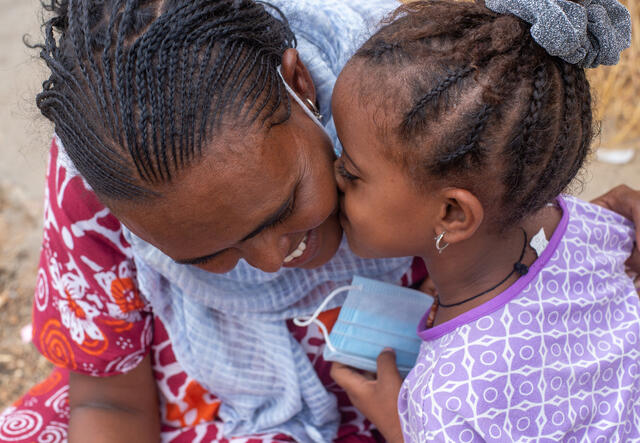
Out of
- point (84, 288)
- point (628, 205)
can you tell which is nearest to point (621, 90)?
point (628, 205)

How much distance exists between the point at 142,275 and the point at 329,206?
0.50 meters

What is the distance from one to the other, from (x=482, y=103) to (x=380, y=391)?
2.38 ft

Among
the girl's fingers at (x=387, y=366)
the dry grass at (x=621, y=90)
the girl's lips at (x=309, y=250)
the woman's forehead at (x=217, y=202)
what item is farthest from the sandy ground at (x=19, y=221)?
the woman's forehead at (x=217, y=202)

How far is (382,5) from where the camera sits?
1.66m

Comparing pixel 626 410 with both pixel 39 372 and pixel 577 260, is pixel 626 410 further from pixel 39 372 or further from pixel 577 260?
pixel 39 372

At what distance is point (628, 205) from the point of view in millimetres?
1813

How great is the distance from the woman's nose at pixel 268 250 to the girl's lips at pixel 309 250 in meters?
0.12

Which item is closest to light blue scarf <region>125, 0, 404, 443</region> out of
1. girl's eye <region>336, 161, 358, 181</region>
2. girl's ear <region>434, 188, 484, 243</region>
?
girl's eye <region>336, 161, 358, 181</region>

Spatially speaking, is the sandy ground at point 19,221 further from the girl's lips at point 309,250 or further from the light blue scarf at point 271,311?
the girl's lips at point 309,250

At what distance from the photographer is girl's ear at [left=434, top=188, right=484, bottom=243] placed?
1.29 meters

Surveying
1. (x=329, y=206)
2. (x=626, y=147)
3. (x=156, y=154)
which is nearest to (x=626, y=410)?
(x=329, y=206)

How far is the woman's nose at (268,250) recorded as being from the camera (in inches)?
51.8

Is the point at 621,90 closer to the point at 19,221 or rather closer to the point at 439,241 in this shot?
the point at 439,241

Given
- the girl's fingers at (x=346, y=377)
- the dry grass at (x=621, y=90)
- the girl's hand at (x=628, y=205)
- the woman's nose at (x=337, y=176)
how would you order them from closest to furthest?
1. the woman's nose at (x=337, y=176)
2. the girl's fingers at (x=346, y=377)
3. the girl's hand at (x=628, y=205)
4. the dry grass at (x=621, y=90)
